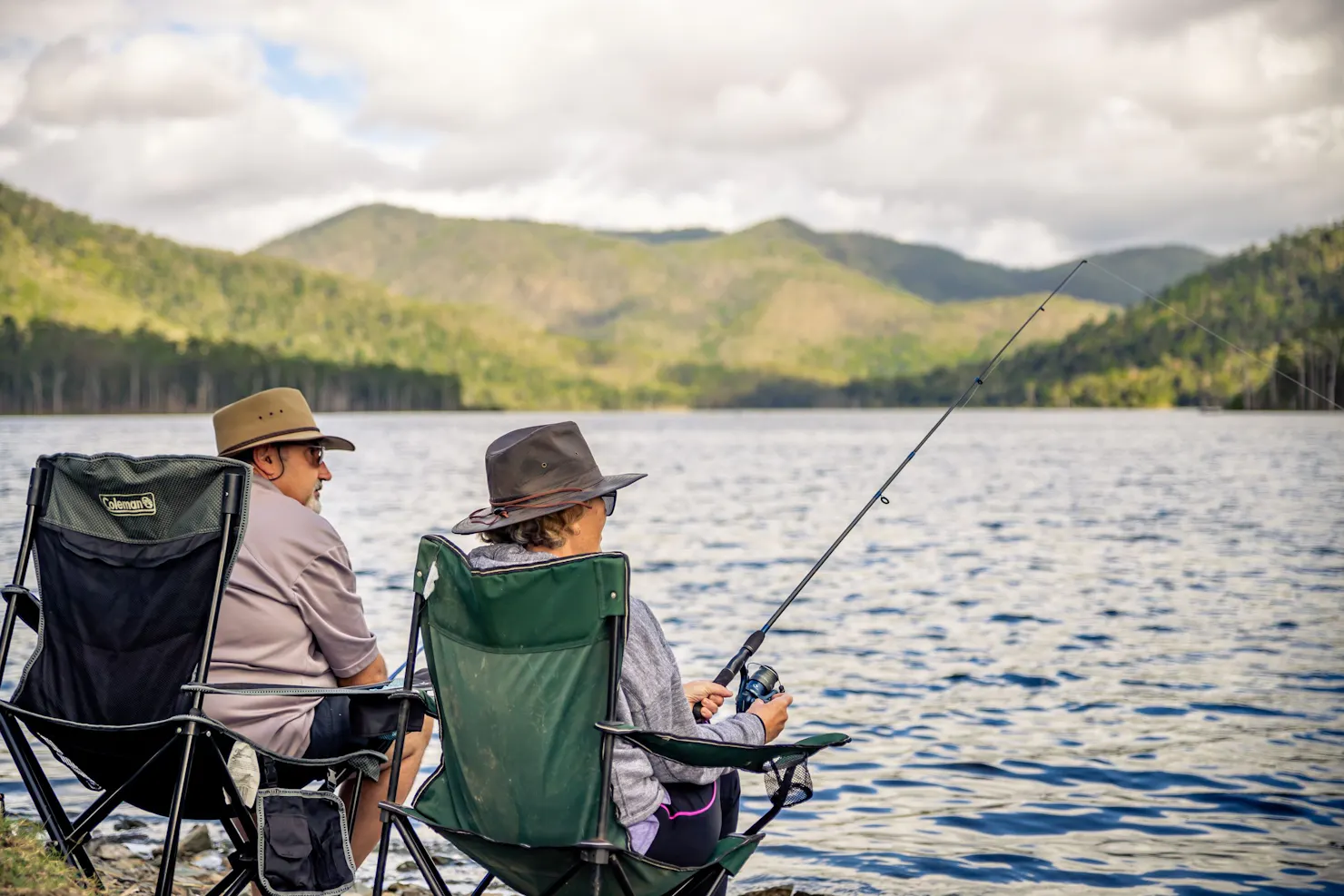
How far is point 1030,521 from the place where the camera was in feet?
109

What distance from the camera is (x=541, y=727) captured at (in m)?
3.83

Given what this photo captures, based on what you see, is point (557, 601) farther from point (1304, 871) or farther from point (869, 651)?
point (869, 651)

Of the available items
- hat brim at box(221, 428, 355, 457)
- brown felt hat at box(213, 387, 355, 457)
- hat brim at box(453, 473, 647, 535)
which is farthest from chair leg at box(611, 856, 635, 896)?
brown felt hat at box(213, 387, 355, 457)

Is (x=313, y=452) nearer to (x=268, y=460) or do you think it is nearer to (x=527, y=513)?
(x=268, y=460)

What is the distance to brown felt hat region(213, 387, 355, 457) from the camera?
4.70 metres

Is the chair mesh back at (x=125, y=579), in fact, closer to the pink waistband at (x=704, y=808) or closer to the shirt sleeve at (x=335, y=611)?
the shirt sleeve at (x=335, y=611)

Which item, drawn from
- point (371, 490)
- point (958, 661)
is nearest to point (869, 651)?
point (958, 661)

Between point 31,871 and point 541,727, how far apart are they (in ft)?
6.49

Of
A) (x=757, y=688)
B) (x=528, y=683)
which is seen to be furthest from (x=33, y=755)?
(x=757, y=688)

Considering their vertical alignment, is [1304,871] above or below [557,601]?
below

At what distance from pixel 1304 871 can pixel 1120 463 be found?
5940cm

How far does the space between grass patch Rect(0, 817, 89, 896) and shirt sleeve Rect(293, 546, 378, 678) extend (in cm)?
115

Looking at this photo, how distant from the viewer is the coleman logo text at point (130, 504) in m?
4.21

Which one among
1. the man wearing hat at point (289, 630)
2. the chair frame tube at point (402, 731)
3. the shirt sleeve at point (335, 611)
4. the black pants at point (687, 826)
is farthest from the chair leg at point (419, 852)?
the black pants at point (687, 826)
